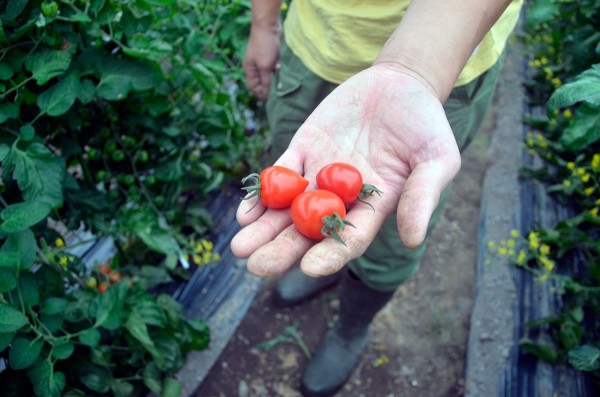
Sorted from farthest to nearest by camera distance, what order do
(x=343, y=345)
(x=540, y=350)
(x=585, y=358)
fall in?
(x=343, y=345), (x=540, y=350), (x=585, y=358)

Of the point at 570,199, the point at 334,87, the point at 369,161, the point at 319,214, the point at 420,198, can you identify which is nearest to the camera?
the point at 420,198

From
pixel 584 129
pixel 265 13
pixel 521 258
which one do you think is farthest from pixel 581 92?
pixel 521 258

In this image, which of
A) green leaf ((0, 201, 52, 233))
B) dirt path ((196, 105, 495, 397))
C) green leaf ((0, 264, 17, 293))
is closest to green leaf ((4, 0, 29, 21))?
green leaf ((0, 201, 52, 233))

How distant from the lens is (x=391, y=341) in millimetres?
2559

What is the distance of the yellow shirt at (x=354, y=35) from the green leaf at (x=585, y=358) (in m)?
1.05

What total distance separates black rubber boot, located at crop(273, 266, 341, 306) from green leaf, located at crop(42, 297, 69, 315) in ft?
3.82

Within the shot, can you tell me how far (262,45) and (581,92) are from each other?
1.12 m

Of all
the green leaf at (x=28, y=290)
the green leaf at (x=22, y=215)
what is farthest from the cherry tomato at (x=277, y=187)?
the green leaf at (x=28, y=290)

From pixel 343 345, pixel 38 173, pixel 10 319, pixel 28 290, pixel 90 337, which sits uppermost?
pixel 38 173

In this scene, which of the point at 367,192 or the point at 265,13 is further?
the point at 265,13

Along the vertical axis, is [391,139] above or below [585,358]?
above

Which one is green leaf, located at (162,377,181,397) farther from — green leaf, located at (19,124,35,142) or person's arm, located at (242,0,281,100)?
person's arm, located at (242,0,281,100)

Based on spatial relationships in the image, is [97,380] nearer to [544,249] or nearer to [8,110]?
Result: [8,110]

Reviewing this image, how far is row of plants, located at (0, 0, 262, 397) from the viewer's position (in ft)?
5.18
